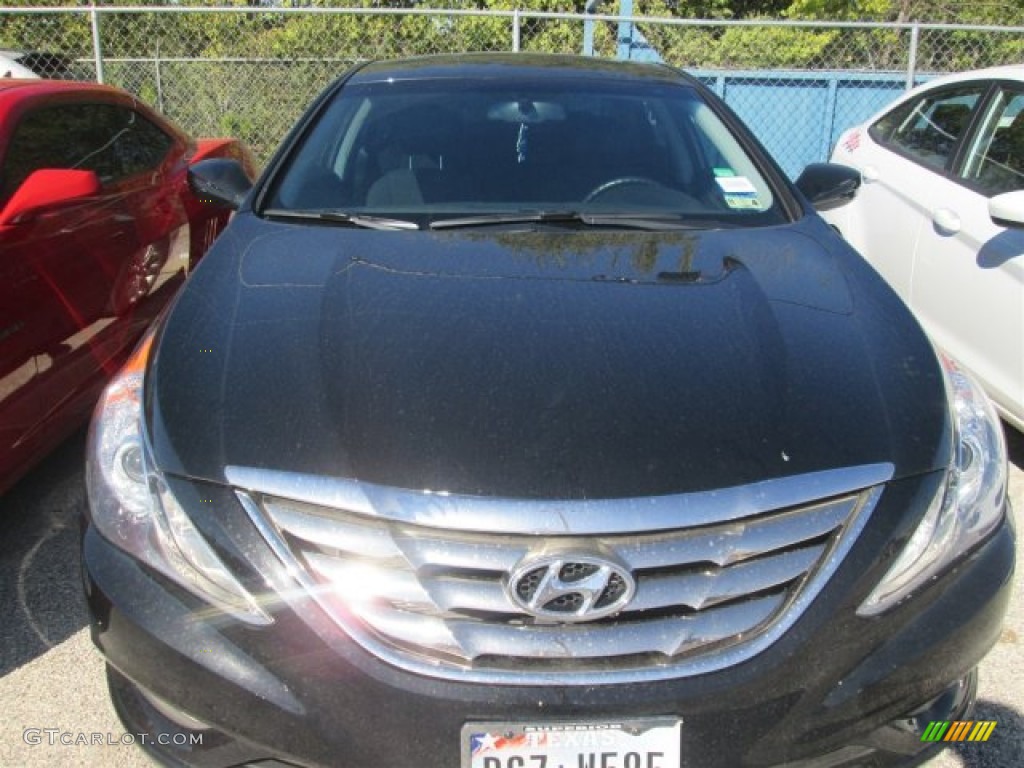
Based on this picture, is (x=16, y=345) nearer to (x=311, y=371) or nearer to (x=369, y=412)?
(x=311, y=371)

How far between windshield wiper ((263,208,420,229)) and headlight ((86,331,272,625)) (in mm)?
815

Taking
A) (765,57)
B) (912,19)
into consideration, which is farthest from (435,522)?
(912,19)

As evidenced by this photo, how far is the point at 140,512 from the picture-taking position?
1804mm

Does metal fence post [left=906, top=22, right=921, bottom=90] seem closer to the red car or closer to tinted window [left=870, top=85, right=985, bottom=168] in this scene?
tinted window [left=870, top=85, right=985, bottom=168]

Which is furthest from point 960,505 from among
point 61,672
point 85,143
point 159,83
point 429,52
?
point 429,52

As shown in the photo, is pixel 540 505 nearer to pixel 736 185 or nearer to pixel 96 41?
pixel 736 185

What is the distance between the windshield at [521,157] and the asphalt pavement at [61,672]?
1274 millimetres

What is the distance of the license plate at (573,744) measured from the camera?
1576 mm

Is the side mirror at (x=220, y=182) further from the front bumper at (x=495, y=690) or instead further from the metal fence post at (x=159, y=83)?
the metal fence post at (x=159, y=83)

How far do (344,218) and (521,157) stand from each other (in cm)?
60

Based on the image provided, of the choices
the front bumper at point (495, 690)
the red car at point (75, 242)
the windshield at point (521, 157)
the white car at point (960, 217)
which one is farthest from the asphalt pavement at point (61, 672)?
the windshield at point (521, 157)

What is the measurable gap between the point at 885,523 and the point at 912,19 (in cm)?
1734

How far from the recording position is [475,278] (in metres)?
2.31

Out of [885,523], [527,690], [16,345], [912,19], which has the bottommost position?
[912,19]
